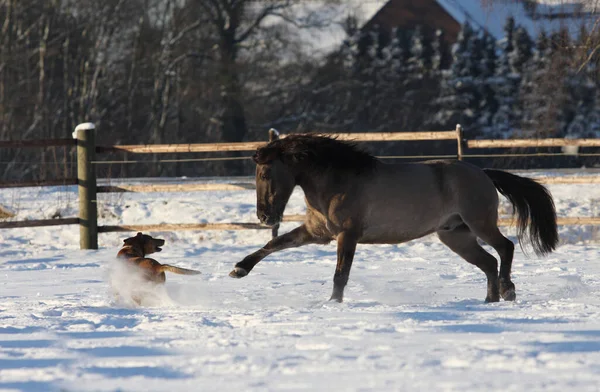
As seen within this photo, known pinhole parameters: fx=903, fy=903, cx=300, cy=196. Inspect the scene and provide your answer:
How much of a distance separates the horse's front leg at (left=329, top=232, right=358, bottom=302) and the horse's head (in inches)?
17.9

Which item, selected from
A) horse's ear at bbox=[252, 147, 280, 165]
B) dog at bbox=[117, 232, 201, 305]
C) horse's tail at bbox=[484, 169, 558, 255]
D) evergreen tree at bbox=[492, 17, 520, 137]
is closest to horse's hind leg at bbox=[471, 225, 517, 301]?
horse's tail at bbox=[484, 169, 558, 255]

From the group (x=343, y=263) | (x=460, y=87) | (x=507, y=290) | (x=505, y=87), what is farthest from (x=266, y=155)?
(x=505, y=87)

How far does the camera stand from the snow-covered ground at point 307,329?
3.52 metres

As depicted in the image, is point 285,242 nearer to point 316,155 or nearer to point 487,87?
point 316,155

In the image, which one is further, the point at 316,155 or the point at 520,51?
the point at 520,51

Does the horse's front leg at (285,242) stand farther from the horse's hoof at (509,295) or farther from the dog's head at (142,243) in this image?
the horse's hoof at (509,295)

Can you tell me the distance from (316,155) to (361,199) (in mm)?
425

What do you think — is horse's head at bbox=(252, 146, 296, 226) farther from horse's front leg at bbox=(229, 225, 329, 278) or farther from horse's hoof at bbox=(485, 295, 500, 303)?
horse's hoof at bbox=(485, 295, 500, 303)

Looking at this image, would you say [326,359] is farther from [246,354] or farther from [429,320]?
[429,320]

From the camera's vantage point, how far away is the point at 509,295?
602cm

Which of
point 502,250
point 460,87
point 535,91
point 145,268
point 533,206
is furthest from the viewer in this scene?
point 460,87

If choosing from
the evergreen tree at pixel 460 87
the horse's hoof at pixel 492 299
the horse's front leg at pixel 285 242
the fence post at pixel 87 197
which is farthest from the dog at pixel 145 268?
the evergreen tree at pixel 460 87

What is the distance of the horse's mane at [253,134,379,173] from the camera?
6008mm

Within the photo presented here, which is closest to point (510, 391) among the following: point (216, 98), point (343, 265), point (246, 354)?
point (246, 354)
